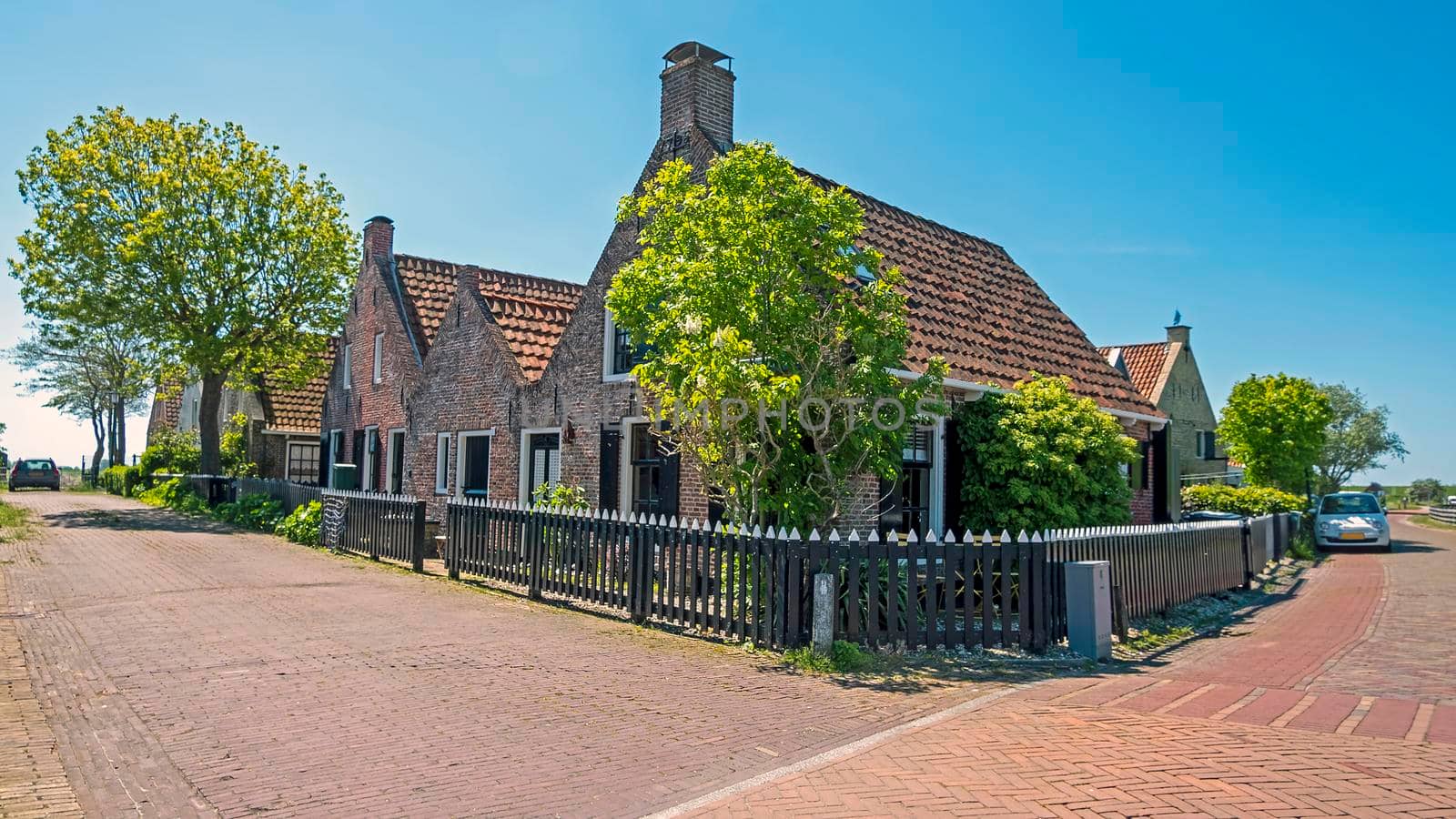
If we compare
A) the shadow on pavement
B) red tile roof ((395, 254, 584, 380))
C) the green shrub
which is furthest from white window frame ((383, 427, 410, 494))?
the green shrub

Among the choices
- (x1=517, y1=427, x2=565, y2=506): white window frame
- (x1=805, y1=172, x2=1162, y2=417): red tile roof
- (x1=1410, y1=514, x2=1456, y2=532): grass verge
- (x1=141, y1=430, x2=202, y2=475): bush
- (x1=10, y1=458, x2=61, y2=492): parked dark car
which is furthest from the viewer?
(x1=10, y1=458, x2=61, y2=492): parked dark car

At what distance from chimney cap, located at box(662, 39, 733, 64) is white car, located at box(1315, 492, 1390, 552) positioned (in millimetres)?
21087

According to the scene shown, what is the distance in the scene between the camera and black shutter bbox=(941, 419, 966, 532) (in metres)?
13.4

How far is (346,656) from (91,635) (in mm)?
2875

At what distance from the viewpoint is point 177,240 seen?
25141mm

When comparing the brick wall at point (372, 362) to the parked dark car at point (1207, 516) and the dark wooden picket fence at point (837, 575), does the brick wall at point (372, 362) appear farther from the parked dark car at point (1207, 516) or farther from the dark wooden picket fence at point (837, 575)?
the parked dark car at point (1207, 516)

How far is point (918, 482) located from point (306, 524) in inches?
491

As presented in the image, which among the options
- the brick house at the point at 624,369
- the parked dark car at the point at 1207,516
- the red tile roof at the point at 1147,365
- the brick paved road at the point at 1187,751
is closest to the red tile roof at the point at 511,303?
the brick house at the point at 624,369

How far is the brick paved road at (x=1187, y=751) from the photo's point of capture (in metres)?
4.96

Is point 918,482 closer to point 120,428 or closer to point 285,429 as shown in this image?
point 285,429

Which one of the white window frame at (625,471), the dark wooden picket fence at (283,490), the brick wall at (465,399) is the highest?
the brick wall at (465,399)

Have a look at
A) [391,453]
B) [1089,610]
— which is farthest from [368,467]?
[1089,610]

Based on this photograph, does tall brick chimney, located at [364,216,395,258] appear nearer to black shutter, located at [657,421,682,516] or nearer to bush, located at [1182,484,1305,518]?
black shutter, located at [657,421,682,516]

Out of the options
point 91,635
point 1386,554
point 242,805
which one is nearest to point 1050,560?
point 242,805
